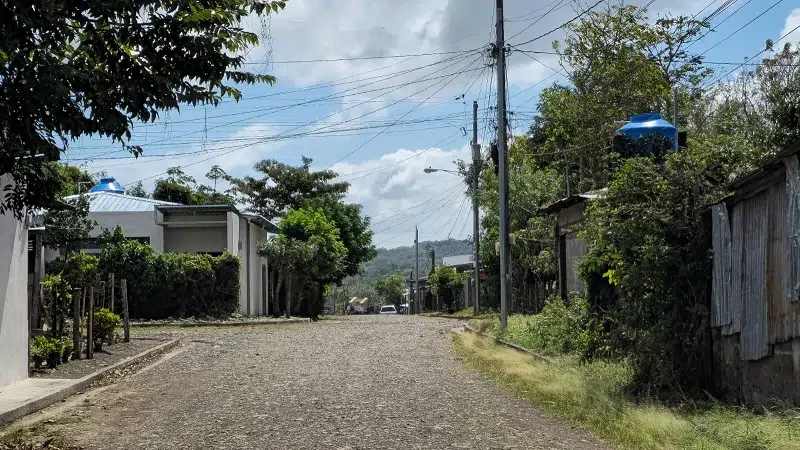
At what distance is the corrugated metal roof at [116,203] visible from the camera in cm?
3919

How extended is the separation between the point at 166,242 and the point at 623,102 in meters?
20.2

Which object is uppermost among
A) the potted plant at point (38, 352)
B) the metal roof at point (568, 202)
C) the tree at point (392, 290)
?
the metal roof at point (568, 202)

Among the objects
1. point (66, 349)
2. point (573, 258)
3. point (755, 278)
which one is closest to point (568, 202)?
point (573, 258)

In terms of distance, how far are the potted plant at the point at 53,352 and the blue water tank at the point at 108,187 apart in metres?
30.5

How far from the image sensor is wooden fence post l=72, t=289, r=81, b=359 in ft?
54.7

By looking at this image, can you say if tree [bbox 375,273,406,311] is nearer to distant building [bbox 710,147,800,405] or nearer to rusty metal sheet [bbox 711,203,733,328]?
rusty metal sheet [bbox 711,203,733,328]

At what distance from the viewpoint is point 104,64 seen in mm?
8336

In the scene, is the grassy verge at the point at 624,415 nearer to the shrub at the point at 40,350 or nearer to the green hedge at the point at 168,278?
the shrub at the point at 40,350

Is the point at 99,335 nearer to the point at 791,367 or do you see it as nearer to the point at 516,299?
the point at 791,367

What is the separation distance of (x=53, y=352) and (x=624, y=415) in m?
10.5

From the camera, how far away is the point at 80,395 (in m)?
13.7

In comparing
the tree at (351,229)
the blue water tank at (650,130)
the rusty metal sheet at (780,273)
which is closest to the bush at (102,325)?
the blue water tank at (650,130)

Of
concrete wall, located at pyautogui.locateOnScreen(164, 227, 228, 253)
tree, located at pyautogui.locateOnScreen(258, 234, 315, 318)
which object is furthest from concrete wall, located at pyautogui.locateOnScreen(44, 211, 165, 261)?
tree, located at pyautogui.locateOnScreen(258, 234, 315, 318)

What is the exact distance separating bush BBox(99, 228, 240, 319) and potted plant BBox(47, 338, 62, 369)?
56.7 feet
